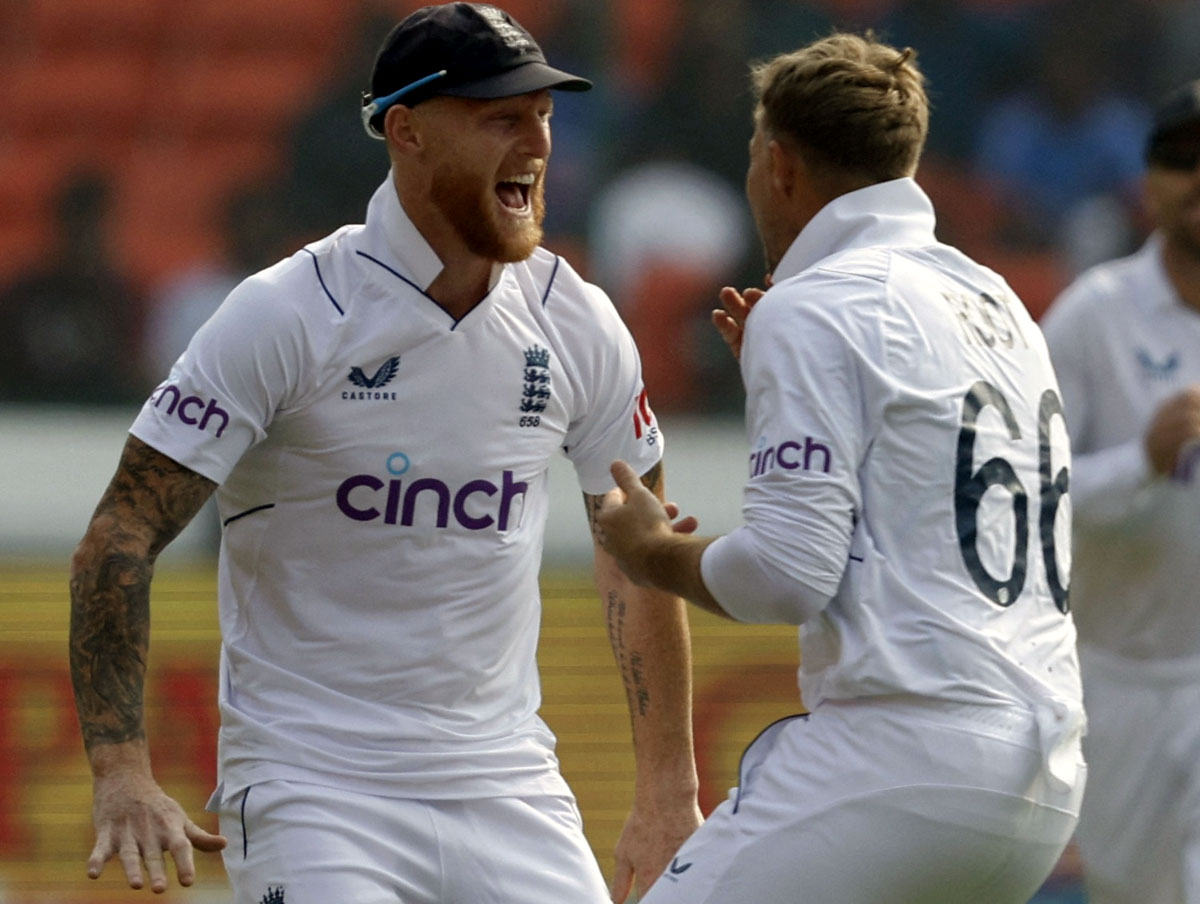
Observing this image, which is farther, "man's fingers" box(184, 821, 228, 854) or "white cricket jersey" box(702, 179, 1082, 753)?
"man's fingers" box(184, 821, 228, 854)

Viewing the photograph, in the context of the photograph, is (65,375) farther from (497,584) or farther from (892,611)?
(892,611)

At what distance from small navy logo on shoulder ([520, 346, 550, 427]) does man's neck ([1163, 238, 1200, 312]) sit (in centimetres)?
225

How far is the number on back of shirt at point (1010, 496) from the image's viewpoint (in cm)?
304

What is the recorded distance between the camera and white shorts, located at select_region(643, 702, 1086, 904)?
298 centimetres

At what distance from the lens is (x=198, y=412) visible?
339 centimetres

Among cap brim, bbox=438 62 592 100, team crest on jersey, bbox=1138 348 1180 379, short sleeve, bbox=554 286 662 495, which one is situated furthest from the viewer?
team crest on jersey, bbox=1138 348 1180 379

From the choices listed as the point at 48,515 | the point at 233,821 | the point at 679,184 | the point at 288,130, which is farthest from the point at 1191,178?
the point at 288,130

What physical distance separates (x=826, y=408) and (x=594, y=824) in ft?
15.8

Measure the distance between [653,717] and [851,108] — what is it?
1.37 metres

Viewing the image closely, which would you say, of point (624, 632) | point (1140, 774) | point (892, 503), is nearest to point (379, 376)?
point (624, 632)

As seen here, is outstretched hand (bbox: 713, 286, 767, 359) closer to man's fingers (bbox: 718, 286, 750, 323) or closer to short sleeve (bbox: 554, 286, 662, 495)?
man's fingers (bbox: 718, 286, 750, 323)

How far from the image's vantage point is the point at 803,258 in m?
3.36

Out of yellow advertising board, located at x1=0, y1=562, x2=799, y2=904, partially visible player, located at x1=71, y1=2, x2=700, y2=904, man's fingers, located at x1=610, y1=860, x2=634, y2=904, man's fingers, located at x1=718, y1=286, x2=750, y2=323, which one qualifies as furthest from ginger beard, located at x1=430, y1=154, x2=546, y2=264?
yellow advertising board, located at x1=0, y1=562, x2=799, y2=904

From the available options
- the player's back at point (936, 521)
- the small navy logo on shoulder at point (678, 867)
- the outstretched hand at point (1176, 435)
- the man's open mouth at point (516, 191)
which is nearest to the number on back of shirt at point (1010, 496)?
the player's back at point (936, 521)
